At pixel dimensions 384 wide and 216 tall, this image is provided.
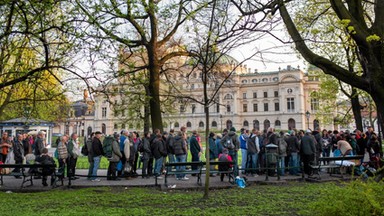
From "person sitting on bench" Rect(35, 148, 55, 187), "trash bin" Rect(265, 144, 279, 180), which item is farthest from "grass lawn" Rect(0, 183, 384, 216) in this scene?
"trash bin" Rect(265, 144, 279, 180)

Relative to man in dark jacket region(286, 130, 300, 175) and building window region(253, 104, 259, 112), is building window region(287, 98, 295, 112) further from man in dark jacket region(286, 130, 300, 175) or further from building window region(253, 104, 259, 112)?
man in dark jacket region(286, 130, 300, 175)

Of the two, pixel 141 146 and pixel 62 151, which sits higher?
pixel 141 146

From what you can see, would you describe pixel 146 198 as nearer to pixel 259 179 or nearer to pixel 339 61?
pixel 259 179

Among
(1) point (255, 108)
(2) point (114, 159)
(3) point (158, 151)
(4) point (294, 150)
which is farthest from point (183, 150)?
(1) point (255, 108)

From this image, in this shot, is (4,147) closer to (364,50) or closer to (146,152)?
(146,152)

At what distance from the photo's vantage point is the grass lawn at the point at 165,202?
6.56 metres

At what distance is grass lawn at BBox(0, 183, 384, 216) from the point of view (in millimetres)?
6559

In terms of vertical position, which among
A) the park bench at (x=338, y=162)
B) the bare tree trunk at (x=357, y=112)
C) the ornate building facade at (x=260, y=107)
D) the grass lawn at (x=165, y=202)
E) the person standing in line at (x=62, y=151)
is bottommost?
the grass lawn at (x=165, y=202)

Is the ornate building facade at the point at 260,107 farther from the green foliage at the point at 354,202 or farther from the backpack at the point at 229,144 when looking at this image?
the green foliage at the point at 354,202

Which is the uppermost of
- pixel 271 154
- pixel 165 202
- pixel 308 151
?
pixel 308 151

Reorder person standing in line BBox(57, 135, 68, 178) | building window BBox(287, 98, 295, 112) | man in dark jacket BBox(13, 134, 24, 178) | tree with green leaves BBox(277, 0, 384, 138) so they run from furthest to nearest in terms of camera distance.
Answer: building window BBox(287, 98, 295, 112)
man in dark jacket BBox(13, 134, 24, 178)
person standing in line BBox(57, 135, 68, 178)
tree with green leaves BBox(277, 0, 384, 138)

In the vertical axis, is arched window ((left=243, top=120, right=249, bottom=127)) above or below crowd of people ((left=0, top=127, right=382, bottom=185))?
above

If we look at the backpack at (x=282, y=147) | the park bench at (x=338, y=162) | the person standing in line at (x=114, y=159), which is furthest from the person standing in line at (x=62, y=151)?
the park bench at (x=338, y=162)

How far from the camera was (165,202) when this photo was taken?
7648 millimetres
